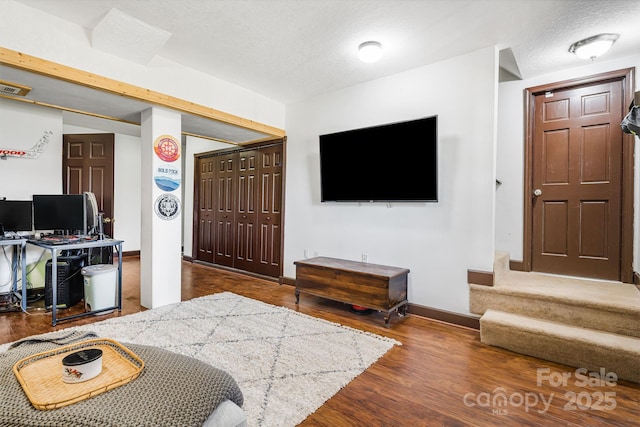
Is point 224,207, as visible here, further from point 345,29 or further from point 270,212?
point 345,29

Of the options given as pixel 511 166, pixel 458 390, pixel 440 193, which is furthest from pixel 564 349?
pixel 511 166

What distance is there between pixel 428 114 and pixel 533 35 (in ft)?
3.47

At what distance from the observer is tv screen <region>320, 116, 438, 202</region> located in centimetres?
322

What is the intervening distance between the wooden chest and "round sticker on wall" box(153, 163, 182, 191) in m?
1.69

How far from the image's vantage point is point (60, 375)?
3.36 ft

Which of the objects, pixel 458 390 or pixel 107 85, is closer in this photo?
pixel 458 390

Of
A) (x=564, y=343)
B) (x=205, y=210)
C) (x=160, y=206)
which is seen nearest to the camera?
(x=564, y=343)

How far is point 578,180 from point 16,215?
608cm

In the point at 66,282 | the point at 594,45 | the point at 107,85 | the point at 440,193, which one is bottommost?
the point at 66,282

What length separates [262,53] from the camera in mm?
3178

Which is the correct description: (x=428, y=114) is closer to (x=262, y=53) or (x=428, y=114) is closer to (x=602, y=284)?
(x=262, y=53)

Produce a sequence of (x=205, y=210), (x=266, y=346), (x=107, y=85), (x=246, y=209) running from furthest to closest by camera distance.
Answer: (x=205, y=210)
(x=246, y=209)
(x=107, y=85)
(x=266, y=346)

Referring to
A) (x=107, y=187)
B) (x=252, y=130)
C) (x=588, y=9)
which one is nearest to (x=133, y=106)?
(x=252, y=130)

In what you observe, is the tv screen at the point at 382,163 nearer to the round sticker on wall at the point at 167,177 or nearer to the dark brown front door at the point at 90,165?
the round sticker on wall at the point at 167,177
